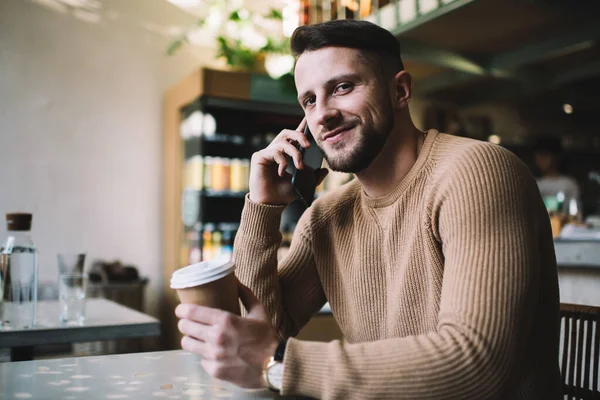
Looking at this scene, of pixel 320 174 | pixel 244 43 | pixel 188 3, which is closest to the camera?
pixel 320 174

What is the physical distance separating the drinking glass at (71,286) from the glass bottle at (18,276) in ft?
0.29

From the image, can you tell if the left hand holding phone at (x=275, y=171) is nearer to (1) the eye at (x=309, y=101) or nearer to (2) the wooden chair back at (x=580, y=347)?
(1) the eye at (x=309, y=101)

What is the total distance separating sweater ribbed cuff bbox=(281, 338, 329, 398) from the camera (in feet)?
2.74

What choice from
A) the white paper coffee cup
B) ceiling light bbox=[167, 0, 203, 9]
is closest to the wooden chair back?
the white paper coffee cup

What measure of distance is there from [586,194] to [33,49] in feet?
18.7

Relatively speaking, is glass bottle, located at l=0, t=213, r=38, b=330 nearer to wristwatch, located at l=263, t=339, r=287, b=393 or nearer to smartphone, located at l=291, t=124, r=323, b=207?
smartphone, located at l=291, t=124, r=323, b=207

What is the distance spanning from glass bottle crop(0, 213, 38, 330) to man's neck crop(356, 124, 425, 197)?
0.98m

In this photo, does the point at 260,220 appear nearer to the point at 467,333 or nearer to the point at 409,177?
the point at 409,177

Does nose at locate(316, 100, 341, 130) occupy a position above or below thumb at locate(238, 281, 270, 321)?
above

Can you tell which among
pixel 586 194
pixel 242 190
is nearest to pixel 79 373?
pixel 242 190

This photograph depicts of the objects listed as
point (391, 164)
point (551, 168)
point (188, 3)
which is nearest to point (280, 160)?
point (391, 164)

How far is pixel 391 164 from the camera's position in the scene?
4.24 feet

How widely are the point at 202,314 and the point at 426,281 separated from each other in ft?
1.59

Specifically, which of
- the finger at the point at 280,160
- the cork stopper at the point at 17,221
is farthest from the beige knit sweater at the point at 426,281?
the cork stopper at the point at 17,221
